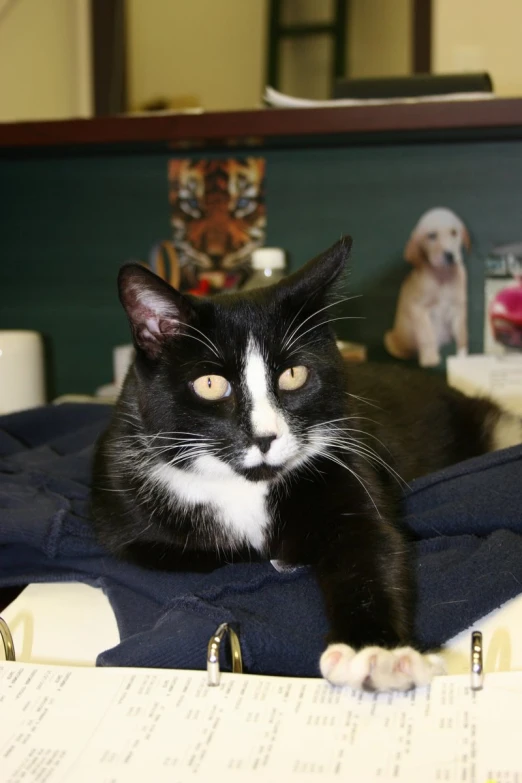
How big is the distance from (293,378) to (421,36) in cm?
171

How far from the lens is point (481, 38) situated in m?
2.08

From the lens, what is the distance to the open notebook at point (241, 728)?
518mm

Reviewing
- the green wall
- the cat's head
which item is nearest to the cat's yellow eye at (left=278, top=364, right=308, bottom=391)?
the cat's head

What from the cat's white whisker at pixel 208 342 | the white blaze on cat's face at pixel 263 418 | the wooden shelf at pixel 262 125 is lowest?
the white blaze on cat's face at pixel 263 418

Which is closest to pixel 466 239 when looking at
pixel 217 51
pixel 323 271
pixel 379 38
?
pixel 323 271

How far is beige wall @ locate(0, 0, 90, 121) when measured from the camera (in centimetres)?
223

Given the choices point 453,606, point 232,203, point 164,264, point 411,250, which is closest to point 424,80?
point 411,250

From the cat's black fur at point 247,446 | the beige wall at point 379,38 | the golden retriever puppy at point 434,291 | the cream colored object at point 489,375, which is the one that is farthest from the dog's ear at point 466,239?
the beige wall at point 379,38

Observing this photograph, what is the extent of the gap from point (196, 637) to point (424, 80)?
129 cm

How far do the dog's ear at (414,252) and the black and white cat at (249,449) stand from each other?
849 millimetres

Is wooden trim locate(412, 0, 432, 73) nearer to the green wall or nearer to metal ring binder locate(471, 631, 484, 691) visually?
the green wall

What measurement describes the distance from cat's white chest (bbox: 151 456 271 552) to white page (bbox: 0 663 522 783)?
1.03 ft

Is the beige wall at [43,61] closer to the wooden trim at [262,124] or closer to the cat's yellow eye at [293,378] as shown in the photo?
the wooden trim at [262,124]

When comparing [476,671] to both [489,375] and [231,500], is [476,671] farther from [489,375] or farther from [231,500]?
[489,375]
